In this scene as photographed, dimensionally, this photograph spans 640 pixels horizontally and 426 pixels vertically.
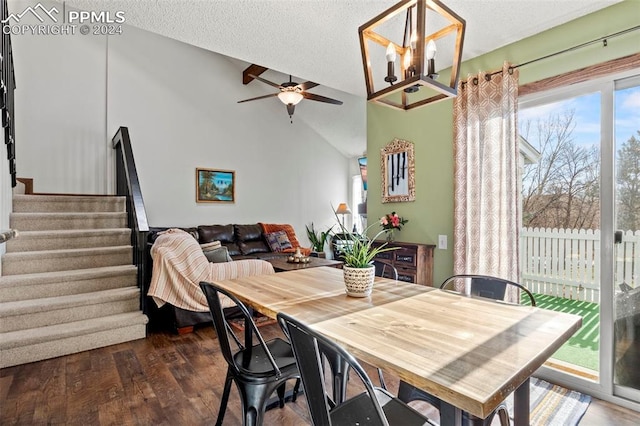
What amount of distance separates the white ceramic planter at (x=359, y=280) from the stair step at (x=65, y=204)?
12.9 feet

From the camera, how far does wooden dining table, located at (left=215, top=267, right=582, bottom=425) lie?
825mm

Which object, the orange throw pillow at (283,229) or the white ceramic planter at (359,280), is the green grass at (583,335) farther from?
the orange throw pillow at (283,229)

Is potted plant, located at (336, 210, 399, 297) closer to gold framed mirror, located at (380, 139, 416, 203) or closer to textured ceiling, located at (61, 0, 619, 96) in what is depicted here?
textured ceiling, located at (61, 0, 619, 96)

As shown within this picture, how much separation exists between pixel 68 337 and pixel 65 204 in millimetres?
1992

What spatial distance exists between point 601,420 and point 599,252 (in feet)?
3.24

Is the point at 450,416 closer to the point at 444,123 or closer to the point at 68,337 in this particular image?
the point at 444,123

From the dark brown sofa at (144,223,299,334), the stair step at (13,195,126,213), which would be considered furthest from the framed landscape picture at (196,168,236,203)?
the stair step at (13,195,126,213)

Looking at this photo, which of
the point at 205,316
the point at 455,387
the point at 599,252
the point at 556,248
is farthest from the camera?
the point at 205,316

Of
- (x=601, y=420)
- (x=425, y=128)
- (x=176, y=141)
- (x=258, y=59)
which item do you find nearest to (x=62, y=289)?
(x=258, y=59)

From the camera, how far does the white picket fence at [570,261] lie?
6.73 feet

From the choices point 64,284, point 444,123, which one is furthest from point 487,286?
point 64,284

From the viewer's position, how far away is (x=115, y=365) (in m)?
2.59

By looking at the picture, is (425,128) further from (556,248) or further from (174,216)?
(174,216)

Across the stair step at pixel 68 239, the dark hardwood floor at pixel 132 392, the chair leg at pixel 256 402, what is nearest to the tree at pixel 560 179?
the dark hardwood floor at pixel 132 392
